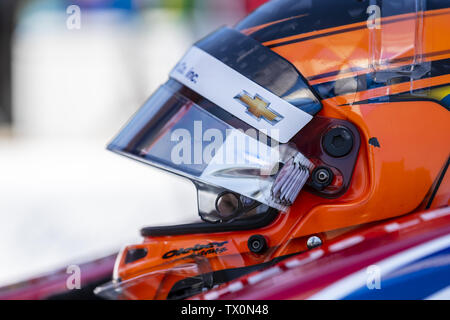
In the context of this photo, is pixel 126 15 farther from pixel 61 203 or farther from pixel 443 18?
pixel 443 18

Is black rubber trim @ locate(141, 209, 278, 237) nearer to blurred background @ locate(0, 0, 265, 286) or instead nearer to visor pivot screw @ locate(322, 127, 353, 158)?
visor pivot screw @ locate(322, 127, 353, 158)

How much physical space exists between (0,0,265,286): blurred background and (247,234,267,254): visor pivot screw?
2387 millimetres

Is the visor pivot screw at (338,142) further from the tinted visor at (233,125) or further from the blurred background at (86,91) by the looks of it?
the blurred background at (86,91)

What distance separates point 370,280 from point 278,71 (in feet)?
1.58

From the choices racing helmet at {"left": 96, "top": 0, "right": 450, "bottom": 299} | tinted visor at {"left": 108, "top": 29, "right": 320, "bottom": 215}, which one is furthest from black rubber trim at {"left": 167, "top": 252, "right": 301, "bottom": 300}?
tinted visor at {"left": 108, "top": 29, "right": 320, "bottom": 215}

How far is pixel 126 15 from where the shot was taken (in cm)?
550

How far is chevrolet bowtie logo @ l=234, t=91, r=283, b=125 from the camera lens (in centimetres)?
129

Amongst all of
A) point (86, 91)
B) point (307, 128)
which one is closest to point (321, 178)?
point (307, 128)

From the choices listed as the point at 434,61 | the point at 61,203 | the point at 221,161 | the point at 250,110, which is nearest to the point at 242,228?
the point at 221,161

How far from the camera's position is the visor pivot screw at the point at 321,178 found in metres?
1.29

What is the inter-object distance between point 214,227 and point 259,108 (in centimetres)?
31

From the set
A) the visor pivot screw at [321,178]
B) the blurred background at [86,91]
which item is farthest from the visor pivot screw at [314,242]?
the blurred background at [86,91]

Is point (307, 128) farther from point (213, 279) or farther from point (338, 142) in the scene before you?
point (213, 279)

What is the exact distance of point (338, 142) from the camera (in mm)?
1291
